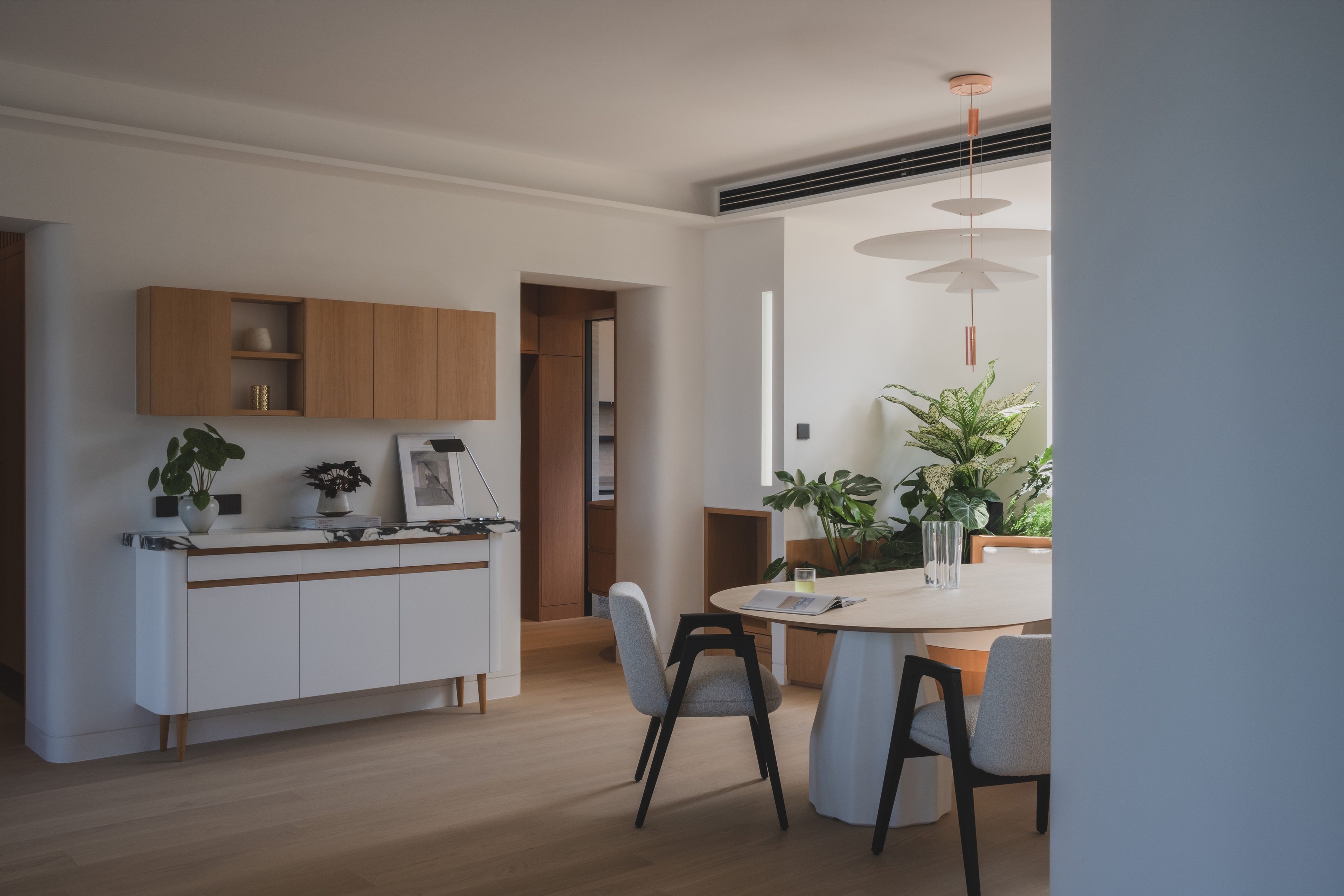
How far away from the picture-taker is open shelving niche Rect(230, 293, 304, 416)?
4914 millimetres

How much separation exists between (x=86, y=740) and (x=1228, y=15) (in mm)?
4815

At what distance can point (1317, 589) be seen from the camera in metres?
1.73

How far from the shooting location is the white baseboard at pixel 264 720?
181 inches

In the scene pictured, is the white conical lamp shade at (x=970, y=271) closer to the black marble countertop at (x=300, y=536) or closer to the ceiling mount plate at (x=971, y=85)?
the ceiling mount plate at (x=971, y=85)

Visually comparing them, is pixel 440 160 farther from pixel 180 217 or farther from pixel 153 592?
pixel 153 592

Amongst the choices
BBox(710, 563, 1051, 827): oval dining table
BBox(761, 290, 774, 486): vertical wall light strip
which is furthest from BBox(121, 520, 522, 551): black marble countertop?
BBox(710, 563, 1051, 827): oval dining table

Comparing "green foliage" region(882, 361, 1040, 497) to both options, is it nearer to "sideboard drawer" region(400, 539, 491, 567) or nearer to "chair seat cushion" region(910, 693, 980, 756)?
"sideboard drawer" region(400, 539, 491, 567)

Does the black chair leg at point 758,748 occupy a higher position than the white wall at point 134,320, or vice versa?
the white wall at point 134,320

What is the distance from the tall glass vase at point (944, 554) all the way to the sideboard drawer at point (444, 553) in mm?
2225

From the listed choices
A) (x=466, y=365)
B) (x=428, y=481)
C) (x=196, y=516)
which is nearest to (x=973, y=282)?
(x=466, y=365)

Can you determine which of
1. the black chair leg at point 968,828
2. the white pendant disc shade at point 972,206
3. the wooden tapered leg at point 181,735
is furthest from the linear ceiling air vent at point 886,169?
the wooden tapered leg at point 181,735

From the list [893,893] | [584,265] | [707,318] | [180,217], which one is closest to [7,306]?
[180,217]

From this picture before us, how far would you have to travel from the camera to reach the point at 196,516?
15.2 feet

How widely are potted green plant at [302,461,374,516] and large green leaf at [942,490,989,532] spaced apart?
10.7ft
